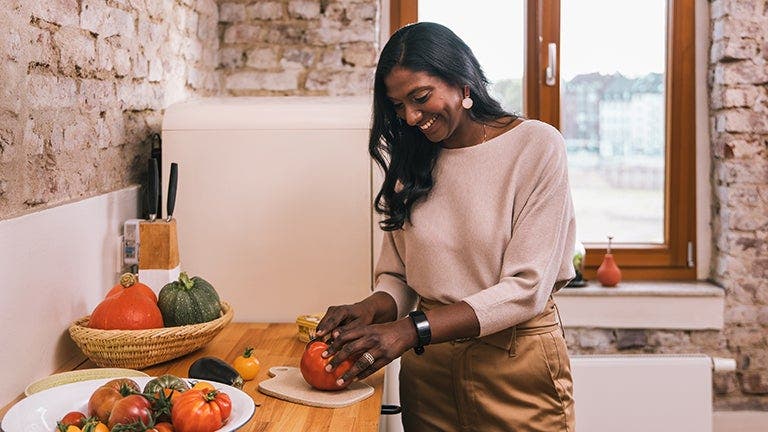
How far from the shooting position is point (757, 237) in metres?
3.86

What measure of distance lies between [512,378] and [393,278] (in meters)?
0.39

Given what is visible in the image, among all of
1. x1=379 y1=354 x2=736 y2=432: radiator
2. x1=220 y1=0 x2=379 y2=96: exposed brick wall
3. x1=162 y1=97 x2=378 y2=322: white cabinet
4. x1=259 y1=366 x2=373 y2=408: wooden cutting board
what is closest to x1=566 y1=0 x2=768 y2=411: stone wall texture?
x1=379 y1=354 x2=736 y2=432: radiator

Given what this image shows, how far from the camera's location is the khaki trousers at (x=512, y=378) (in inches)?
80.0

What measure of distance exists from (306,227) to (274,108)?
366mm

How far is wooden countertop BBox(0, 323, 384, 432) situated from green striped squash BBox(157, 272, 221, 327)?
3.8 inches

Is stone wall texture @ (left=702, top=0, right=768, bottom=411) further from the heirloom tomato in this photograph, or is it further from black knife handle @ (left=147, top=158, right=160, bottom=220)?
the heirloom tomato

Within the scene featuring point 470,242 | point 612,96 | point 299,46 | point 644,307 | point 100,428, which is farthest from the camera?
point 612,96

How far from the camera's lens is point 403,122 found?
219 cm

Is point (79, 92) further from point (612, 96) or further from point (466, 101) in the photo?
point (612, 96)

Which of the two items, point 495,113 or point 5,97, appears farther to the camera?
point 495,113

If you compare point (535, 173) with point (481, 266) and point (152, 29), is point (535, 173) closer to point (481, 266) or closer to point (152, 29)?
point (481, 266)

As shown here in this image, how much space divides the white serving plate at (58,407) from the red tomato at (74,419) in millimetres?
68

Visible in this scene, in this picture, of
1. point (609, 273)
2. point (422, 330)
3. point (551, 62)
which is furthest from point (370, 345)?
point (551, 62)

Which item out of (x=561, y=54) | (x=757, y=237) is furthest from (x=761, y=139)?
(x=561, y=54)
